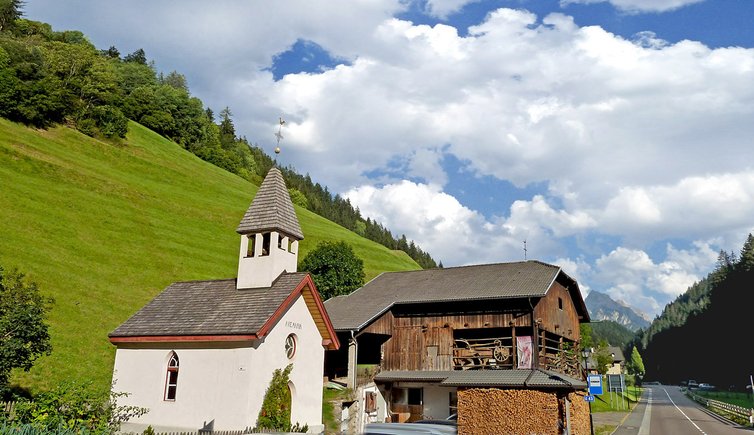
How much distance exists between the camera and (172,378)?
82.9 ft

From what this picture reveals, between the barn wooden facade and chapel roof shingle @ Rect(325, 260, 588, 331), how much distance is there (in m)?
0.08

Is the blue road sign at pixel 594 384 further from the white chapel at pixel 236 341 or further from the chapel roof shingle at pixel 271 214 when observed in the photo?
the chapel roof shingle at pixel 271 214

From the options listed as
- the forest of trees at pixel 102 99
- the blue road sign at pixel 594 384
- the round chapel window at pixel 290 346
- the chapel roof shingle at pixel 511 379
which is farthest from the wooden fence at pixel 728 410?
the forest of trees at pixel 102 99

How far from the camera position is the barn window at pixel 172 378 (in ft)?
82.4

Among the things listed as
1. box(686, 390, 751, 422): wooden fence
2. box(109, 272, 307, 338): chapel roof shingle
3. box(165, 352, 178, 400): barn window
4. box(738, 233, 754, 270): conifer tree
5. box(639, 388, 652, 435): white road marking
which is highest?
box(738, 233, 754, 270): conifer tree

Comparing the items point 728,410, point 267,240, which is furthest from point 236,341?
point 728,410

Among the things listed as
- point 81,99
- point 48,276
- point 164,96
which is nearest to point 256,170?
point 164,96

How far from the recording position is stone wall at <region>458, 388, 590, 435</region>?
1097 inches

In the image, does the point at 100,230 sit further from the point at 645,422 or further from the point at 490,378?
the point at 645,422

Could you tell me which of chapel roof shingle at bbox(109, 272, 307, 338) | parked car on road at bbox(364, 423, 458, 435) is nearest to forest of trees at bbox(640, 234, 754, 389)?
chapel roof shingle at bbox(109, 272, 307, 338)

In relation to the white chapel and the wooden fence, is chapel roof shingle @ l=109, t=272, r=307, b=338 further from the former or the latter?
the wooden fence

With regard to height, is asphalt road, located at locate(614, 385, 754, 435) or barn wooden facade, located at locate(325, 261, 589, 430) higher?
barn wooden facade, located at locate(325, 261, 589, 430)

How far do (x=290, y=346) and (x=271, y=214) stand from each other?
6363 millimetres

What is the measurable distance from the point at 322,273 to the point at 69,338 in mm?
22179
